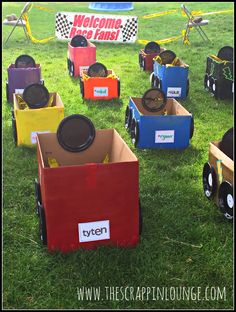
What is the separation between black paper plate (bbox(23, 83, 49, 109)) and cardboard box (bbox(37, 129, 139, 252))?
2.12 m

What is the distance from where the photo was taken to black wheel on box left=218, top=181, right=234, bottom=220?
3.60 m

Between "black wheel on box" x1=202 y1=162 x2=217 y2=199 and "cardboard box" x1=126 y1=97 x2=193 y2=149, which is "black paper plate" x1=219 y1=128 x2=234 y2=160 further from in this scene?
"cardboard box" x1=126 y1=97 x2=193 y2=149

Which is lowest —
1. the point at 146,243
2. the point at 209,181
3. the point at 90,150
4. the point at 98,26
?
the point at 146,243

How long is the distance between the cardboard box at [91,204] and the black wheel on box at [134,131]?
182cm

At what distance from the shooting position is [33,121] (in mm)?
5062

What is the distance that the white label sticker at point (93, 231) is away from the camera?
3207 millimetres

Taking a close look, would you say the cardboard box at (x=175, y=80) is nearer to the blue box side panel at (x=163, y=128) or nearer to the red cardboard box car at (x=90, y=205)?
the blue box side panel at (x=163, y=128)

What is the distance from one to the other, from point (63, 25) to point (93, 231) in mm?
10170

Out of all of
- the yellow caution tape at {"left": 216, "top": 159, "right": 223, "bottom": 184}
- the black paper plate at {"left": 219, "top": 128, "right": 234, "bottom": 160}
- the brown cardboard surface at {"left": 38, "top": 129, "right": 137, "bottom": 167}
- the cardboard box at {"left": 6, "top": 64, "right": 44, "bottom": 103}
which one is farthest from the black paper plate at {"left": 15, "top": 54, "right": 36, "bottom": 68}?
the yellow caution tape at {"left": 216, "top": 159, "right": 223, "bottom": 184}

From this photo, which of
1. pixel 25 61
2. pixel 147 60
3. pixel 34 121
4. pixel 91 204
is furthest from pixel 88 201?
pixel 147 60

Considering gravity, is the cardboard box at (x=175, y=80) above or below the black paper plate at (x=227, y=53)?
below

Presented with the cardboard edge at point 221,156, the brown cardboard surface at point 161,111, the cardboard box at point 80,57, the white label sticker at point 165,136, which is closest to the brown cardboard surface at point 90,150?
the cardboard edge at point 221,156

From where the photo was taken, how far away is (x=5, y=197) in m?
4.10

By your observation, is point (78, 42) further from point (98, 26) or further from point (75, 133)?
point (75, 133)
